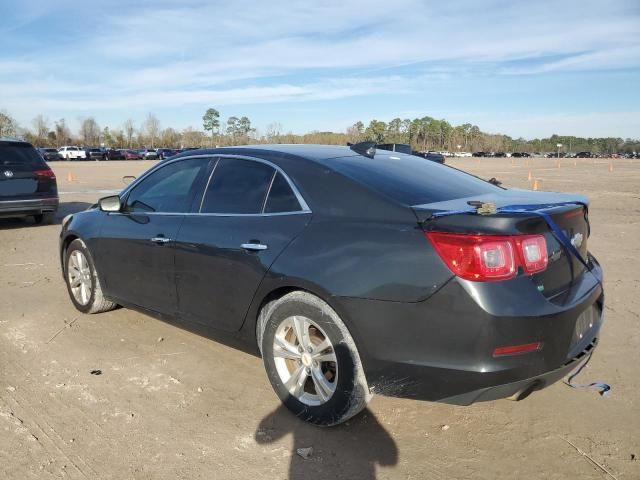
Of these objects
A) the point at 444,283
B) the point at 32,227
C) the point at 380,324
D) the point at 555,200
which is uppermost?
the point at 555,200

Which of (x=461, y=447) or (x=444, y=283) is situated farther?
(x=461, y=447)

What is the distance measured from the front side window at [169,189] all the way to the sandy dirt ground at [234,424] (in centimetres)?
113

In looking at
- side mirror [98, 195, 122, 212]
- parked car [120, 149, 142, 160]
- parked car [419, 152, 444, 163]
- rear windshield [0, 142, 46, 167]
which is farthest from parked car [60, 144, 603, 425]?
parked car [120, 149, 142, 160]

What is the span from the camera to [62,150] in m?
70.3

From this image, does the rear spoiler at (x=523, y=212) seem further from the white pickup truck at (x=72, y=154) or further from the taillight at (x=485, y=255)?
the white pickup truck at (x=72, y=154)

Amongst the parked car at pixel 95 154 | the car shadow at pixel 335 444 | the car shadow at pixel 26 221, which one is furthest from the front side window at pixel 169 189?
the parked car at pixel 95 154

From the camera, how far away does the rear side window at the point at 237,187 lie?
3670mm

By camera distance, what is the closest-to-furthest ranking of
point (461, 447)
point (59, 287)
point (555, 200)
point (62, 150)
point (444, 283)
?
1. point (444, 283)
2. point (461, 447)
3. point (555, 200)
4. point (59, 287)
5. point (62, 150)

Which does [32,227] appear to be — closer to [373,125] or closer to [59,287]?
[59,287]

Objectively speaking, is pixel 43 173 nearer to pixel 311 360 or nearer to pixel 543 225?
pixel 311 360

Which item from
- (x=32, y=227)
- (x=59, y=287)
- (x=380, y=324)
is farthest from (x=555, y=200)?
(x=32, y=227)

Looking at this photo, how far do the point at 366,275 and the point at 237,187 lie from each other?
1.35m

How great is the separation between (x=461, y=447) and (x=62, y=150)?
7605 centimetres

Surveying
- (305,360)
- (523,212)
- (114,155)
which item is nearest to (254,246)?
(305,360)
